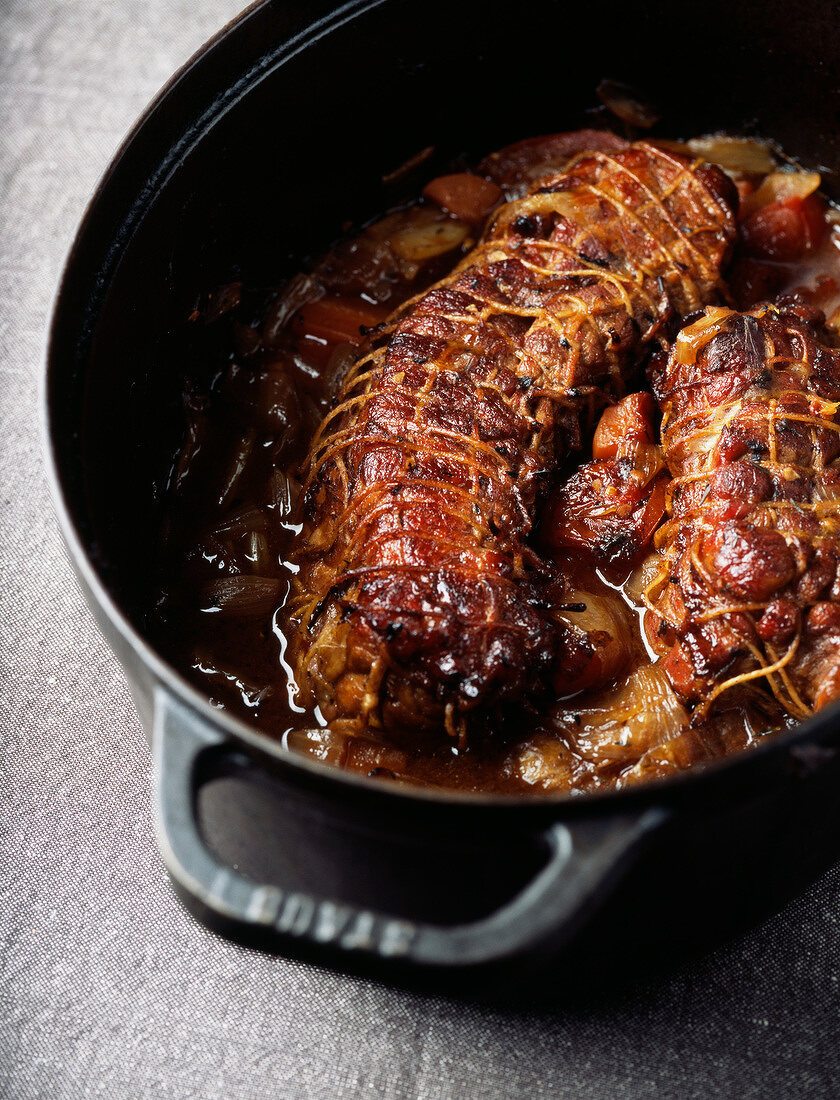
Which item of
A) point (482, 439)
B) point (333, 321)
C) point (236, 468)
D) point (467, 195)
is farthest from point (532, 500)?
point (467, 195)

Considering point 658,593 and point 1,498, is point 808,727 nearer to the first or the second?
point 658,593

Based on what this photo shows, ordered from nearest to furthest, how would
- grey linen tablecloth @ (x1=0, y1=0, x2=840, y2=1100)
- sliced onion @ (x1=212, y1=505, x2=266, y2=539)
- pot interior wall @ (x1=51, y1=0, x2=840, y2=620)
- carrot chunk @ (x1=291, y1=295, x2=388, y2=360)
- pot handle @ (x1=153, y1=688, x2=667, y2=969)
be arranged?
pot handle @ (x1=153, y1=688, x2=667, y2=969)
grey linen tablecloth @ (x1=0, y1=0, x2=840, y2=1100)
pot interior wall @ (x1=51, y1=0, x2=840, y2=620)
sliced onion @ (x1=212, y1=505, x2=266, y2=539)
carrot chunk @ (x1=291, y1=295, x2=388, y2=360)

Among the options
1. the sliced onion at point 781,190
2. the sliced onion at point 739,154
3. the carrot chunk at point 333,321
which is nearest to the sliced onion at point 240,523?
the carrot chunk at point 333,321

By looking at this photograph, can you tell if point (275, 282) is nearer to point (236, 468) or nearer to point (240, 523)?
point (236, 468)

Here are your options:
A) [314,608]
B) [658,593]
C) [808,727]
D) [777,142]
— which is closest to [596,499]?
[658,593]

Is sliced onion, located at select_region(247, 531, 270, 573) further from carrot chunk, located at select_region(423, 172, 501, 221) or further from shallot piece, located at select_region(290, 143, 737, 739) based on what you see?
carrot chunk, located at select_region(423, 172, 501, 221)

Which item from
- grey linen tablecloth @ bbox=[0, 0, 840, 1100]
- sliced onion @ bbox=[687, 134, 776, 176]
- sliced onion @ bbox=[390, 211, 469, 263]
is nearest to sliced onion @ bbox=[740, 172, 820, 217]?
sliced onion @ bbox=[687, 134, 776, 176]

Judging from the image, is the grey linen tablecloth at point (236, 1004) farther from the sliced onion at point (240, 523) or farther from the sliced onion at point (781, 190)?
the sliced onion at point (781, 190)
